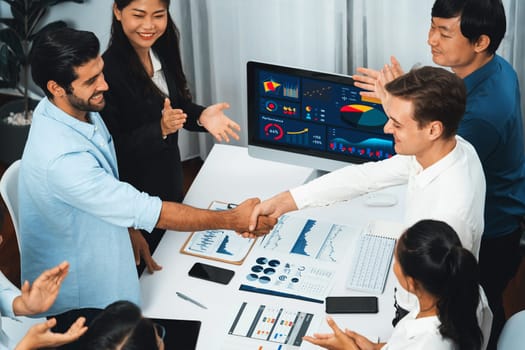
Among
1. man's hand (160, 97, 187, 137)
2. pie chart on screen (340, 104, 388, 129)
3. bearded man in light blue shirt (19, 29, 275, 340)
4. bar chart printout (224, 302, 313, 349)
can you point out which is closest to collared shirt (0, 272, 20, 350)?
bearded man in light blue shirt (19, 29, 275, 340)

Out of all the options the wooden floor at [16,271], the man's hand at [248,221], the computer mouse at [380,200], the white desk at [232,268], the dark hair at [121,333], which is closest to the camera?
the dark hair at [121,333]

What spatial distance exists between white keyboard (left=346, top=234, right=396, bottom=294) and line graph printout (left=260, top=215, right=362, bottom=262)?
0.21ft

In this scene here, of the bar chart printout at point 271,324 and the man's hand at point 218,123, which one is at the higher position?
the man's hand at point 218,123

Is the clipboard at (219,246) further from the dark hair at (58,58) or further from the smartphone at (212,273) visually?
the dark hair at (58,58)

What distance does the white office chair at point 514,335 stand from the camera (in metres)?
2.33

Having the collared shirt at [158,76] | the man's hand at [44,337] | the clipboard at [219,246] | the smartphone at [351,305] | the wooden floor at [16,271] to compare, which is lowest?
the wooden floor at [16,271]

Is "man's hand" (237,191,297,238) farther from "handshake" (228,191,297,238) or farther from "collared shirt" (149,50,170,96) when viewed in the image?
"collared shirt" (149,50,170,96)

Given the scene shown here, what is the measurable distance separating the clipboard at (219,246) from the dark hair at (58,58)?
73 cm

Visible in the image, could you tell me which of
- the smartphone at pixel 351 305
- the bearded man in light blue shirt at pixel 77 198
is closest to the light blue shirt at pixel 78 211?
the bearded man in light blue shirt at pixel 77 198

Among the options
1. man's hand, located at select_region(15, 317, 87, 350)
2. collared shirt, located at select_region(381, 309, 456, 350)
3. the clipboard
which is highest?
man's hand, located at select_region(15, 317, 87, 350)

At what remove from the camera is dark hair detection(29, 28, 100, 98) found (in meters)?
2.50

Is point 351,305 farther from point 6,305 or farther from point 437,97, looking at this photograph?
point 6,305

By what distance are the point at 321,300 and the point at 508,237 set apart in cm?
73

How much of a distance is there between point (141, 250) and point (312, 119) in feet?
2.72
